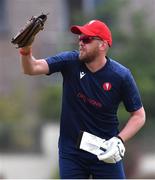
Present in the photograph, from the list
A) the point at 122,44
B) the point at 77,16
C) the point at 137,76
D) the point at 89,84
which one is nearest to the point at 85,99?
→ the point at 89,84

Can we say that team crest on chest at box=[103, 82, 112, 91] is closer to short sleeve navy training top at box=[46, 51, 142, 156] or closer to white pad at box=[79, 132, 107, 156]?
short sleeve navy training top at box=[46, 51, 142, 156]

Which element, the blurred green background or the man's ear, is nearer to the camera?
the man's ear

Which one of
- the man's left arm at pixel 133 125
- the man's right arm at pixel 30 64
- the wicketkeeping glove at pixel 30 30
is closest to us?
the wicketkeeping glove at pixel 30 30

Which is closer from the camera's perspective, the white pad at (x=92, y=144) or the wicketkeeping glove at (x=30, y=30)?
the wicketkeeping glove at (x=30, y=30)

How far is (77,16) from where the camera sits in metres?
17.5

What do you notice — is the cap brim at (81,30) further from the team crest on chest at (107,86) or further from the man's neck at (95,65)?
the team crest on chest at (107,86)

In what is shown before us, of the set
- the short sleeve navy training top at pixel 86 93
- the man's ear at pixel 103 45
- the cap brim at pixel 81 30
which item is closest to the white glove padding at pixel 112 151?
the short sleeve navy training top at pixel 86 93

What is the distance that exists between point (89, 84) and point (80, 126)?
30 cm

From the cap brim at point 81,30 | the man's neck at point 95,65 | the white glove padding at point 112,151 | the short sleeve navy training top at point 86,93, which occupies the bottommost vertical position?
the white glove padding at point 112,151

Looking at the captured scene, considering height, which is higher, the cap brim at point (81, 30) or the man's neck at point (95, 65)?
the cap brim at point (81, 30)

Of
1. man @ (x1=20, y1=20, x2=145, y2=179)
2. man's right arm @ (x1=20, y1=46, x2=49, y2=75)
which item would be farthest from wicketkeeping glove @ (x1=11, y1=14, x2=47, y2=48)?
man @ (x1=20, y1=20, x2=145, y2=179)

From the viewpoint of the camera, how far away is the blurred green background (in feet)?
48.4

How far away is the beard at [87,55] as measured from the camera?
6648 millimetres

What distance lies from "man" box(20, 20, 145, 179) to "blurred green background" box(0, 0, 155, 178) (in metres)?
6.08
